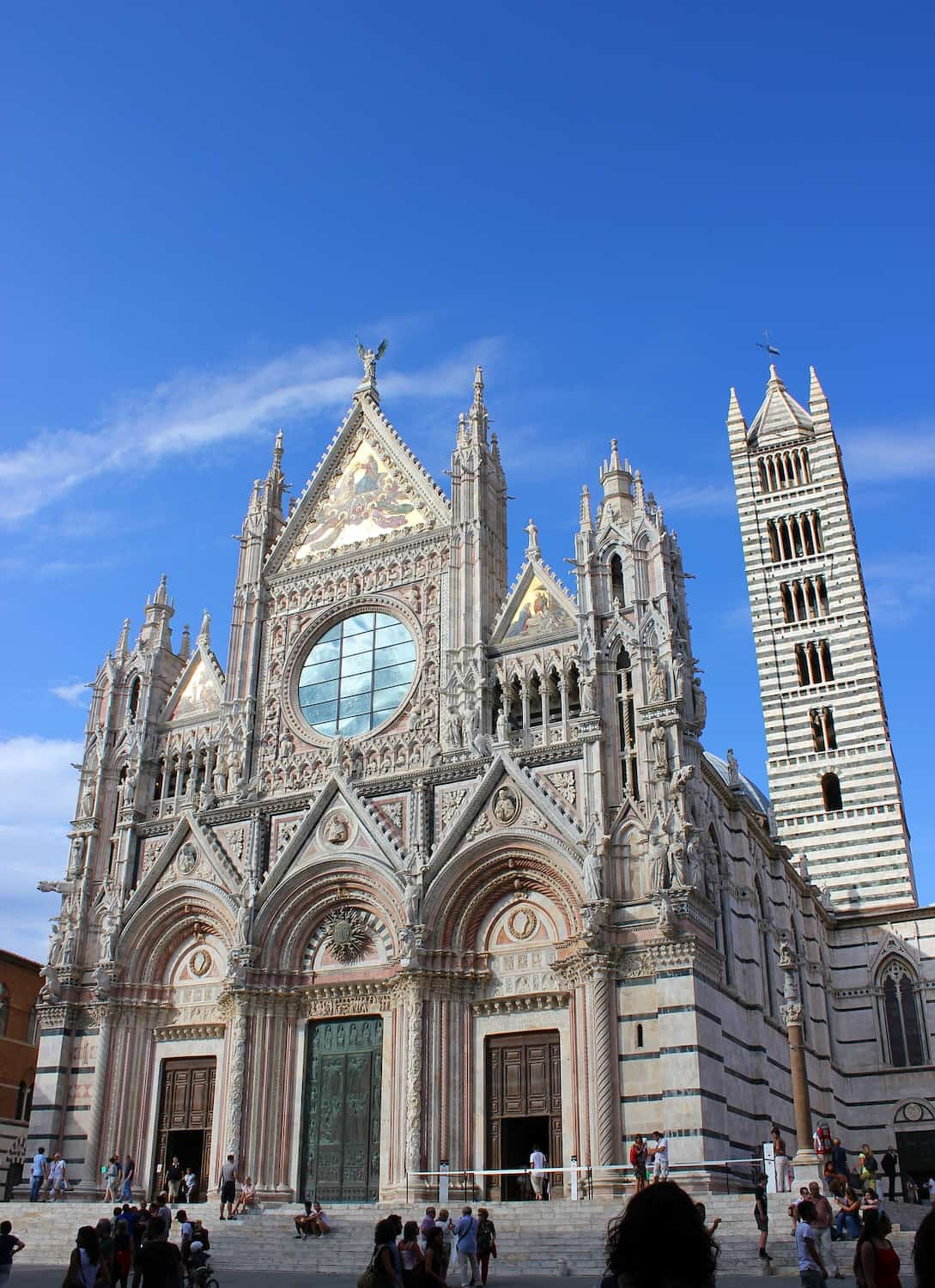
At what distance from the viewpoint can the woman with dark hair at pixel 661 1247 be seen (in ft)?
10.1

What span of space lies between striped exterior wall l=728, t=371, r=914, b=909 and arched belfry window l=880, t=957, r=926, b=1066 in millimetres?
2370

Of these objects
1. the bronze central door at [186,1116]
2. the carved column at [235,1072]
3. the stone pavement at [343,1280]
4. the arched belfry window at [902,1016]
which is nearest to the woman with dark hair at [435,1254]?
the stone pavement at [343,1280]

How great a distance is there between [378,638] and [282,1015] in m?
9.05

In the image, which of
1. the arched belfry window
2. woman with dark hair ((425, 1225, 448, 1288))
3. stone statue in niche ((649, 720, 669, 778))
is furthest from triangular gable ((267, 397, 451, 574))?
woman with dark hair ((425, 1225, 448, 1288))

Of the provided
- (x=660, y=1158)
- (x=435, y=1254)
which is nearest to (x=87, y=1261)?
(x=435, y=1254)

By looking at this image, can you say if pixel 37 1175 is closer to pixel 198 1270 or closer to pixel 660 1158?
pixel 660 1158

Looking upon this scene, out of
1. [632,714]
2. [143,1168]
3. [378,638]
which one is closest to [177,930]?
[143,1168]

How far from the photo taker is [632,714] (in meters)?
25.4

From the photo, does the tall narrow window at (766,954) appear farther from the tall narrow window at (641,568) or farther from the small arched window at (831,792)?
the small arched window at (831,792)

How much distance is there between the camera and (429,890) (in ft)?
83.0

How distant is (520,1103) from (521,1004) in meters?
1.85

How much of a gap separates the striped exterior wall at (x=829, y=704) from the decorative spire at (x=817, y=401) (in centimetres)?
20

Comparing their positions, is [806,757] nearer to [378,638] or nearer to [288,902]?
[378,638]

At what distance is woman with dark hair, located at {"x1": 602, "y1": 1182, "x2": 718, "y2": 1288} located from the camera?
122 inches
